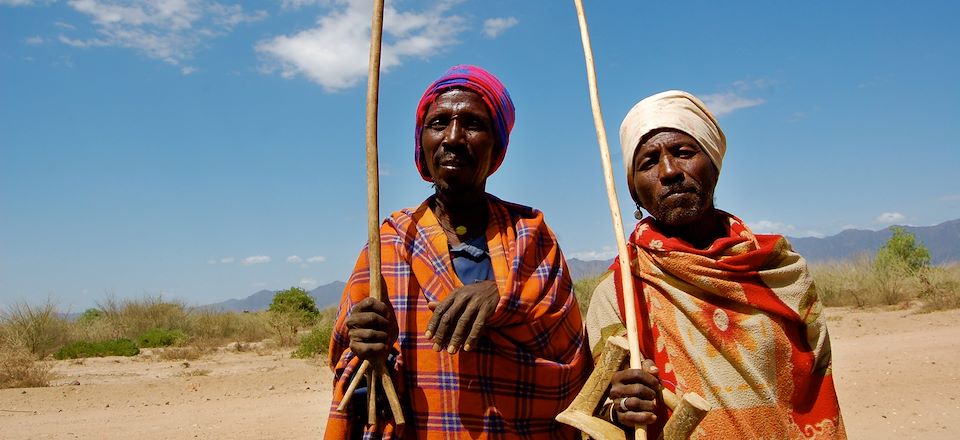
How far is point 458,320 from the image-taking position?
205 cm

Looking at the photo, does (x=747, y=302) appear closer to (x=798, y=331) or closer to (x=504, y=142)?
(x=798, y=331)

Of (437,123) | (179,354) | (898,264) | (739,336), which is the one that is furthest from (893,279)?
(437,123)

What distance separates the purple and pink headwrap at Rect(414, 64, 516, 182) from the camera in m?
2.46

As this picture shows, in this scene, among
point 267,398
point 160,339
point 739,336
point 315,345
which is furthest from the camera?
point 160,339

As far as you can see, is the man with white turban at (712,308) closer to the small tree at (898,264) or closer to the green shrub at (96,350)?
the green shrub at (96,350)

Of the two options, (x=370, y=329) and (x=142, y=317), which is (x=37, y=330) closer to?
(x=142, y=317)

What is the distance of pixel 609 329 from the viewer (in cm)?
254

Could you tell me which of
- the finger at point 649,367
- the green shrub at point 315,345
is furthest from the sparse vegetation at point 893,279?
the finger at point 649,367

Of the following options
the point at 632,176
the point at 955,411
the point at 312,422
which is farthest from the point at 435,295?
the point at 955,411

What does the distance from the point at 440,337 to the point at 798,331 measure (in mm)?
1350

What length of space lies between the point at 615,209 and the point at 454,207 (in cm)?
57

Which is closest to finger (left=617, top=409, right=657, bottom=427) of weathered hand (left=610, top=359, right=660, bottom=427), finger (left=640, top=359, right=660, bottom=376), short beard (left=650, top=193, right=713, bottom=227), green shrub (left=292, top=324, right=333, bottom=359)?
weathered hand (left=610, top=359, right=660, bottom=427)

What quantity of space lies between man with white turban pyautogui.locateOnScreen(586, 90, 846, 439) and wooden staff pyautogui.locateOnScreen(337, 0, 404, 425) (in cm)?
75

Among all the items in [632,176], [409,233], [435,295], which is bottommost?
[435,295]
